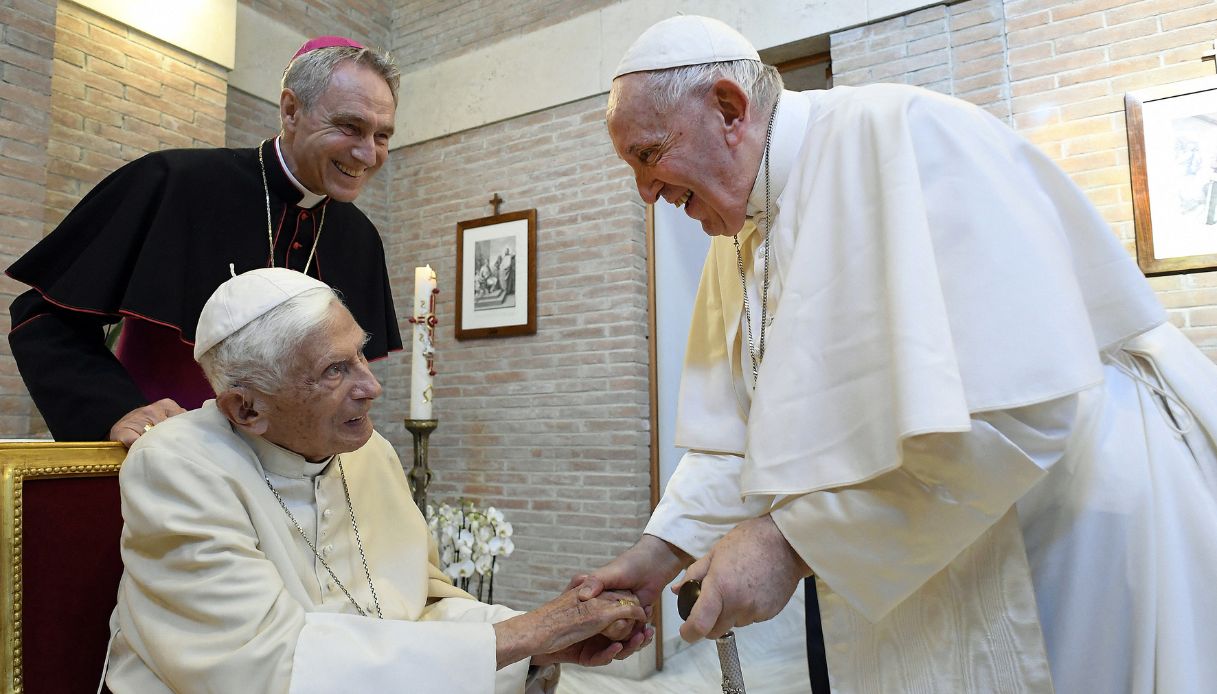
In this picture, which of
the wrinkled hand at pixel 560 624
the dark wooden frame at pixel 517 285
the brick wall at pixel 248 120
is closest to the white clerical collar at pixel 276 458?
the wrinkled hand at pixel 560 624

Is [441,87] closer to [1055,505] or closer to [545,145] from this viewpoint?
[545,145]

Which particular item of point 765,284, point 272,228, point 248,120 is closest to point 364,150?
point 272,228

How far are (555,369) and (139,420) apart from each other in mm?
3605

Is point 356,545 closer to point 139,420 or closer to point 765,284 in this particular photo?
point 139,420

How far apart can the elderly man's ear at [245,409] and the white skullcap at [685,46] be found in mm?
984

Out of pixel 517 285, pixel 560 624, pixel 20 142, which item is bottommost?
pixel 560 624

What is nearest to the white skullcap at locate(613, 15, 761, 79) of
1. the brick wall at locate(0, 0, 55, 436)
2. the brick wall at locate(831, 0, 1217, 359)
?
the brick wall at locate(831, 0, 1217, 359)

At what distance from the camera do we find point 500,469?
5484 mm

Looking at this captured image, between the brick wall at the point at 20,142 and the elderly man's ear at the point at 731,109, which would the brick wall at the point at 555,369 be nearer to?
the brick wall at the point at 20,142

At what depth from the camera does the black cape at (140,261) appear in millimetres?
1862

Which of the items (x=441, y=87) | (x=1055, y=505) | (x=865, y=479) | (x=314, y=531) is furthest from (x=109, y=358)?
(x=441, y=87)

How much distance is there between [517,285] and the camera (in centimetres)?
555

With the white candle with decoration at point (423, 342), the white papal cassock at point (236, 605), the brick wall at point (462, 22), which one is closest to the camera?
the white papal cassock at point (236, 605)

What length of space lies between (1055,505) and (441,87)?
19.0 ft
